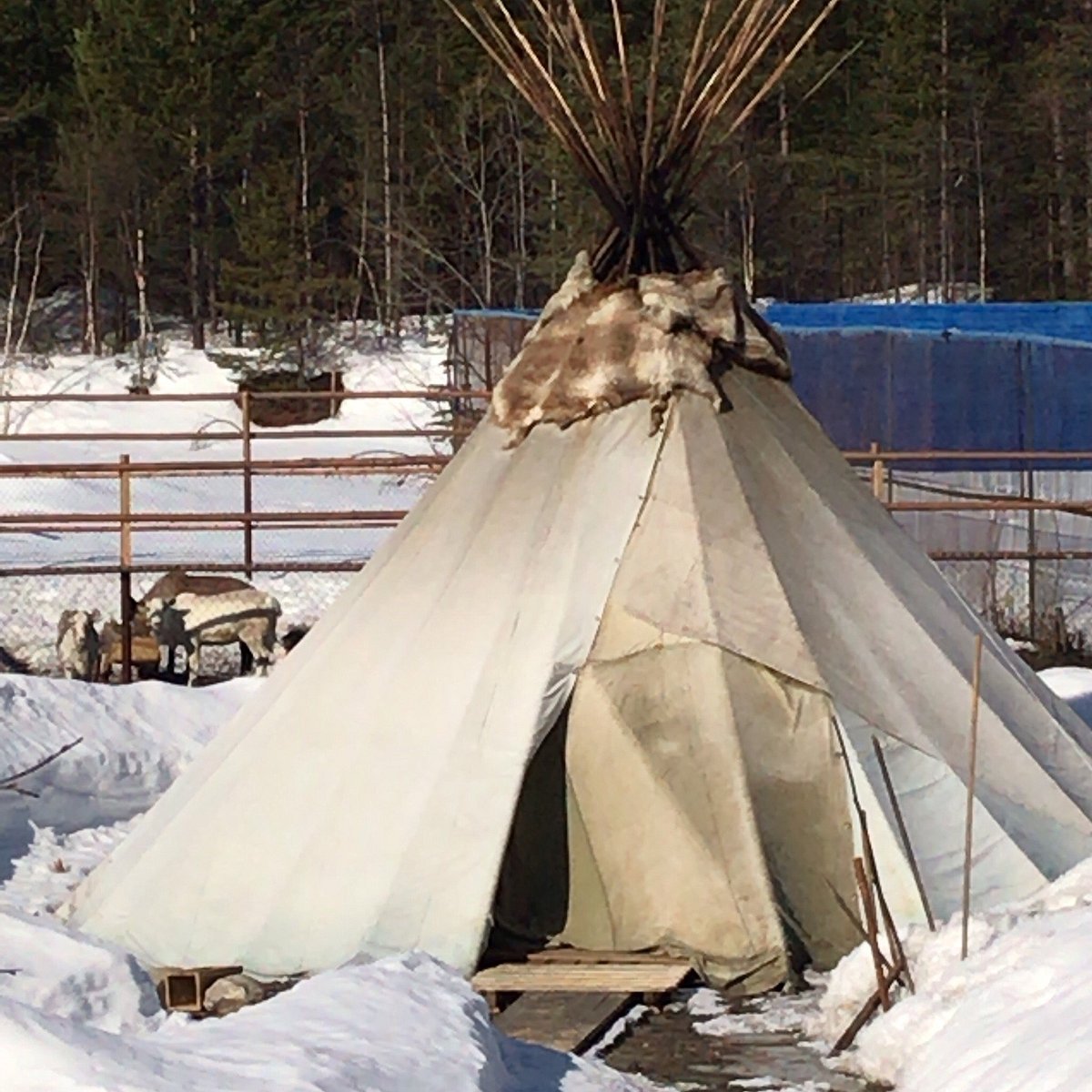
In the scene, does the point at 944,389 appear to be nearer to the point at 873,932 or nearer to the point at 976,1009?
the point at 873,932

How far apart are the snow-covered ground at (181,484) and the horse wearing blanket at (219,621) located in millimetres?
1141

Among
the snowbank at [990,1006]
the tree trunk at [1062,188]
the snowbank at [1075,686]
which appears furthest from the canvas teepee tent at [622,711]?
the tree trunk at [1062,188]

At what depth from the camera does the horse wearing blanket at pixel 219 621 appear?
1411 cm

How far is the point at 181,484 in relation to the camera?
83.1 feet

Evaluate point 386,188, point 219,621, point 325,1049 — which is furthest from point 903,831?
point 386,188

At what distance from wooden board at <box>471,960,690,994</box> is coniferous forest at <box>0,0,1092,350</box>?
28.8 meters

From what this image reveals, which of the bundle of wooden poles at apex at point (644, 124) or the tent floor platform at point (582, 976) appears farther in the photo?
the bundle of wooden poles at apex at point (644, 124)

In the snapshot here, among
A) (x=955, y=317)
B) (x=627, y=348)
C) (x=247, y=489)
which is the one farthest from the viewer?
(x=955, y=317)

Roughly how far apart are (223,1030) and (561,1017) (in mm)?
1901

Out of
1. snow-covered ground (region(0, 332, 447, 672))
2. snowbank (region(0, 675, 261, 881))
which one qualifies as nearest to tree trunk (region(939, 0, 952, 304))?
snow-covered ground (region(0, 332, 447, 672))

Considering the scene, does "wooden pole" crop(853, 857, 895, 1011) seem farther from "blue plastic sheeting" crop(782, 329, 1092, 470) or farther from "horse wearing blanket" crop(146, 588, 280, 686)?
"blue plastic sheeting" crop(782, 329, 1092, 470)

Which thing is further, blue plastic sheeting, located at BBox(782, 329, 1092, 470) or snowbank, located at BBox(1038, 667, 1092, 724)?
blue plastic sheeting, located at BBox(782, 329, 1092, 470)

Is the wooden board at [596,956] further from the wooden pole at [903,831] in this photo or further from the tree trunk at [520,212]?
the tree trunk at [520,212]

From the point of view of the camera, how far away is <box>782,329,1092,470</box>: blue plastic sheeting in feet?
62.8
